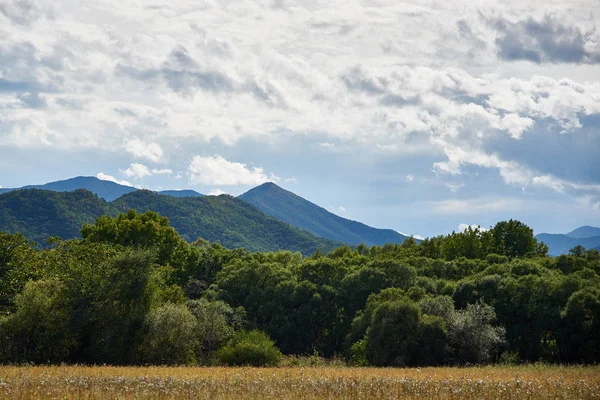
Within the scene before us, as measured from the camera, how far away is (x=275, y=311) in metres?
70.1

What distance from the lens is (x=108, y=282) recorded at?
44.0 m

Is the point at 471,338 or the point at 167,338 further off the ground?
the point at 471,338

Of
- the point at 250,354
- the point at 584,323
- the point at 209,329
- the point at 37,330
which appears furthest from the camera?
the point at 209,329

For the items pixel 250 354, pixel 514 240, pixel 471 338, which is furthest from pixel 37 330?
pixel 514 240

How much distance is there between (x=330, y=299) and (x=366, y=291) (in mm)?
5713

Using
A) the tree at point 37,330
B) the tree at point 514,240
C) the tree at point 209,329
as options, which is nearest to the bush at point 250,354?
the tree at point 209,329

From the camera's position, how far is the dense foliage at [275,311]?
140 feet

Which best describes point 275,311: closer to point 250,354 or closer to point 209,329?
point 209,329

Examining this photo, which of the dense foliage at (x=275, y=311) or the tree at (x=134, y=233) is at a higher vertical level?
the tree at (x=134, y=233)

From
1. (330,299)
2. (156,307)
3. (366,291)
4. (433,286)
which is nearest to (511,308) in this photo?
(433,286)

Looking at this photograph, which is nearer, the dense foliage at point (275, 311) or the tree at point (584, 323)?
the dense foliage at point (275, 311)

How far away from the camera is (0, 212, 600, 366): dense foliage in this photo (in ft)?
140

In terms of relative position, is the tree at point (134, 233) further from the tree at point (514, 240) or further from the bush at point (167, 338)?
the tree at point (514, 240)

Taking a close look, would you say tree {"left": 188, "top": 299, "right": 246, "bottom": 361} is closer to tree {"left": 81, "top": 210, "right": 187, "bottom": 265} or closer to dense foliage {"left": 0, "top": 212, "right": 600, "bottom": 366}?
dense foliage {"left": 0, "top": 212, "right": 600, "bottom": 366}
